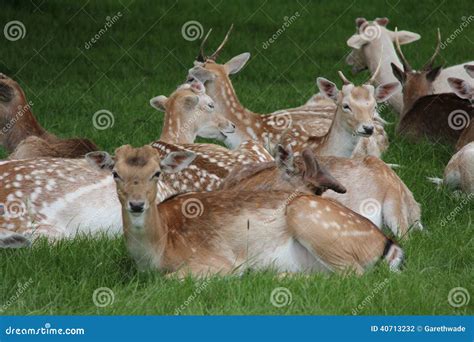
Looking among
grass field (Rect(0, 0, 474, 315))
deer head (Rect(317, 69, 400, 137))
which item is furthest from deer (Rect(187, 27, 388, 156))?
deer head (Rect(317, 69, 400, 137))

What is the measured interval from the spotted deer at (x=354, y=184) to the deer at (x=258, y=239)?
0.67 meters

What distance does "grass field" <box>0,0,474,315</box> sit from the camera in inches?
227

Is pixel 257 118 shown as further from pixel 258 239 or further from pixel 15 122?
pixel 258 239

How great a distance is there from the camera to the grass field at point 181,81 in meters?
5.77

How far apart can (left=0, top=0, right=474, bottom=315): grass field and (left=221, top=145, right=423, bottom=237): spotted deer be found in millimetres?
209

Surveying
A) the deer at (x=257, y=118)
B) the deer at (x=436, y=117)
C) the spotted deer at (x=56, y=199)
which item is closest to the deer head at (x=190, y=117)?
the deer at (x=257, y=118)

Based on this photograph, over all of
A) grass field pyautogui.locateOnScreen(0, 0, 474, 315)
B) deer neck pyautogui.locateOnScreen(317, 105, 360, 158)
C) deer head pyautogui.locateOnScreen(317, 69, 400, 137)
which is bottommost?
grass field pyautogui.locateOnScreen(0, 0, 474, 315)

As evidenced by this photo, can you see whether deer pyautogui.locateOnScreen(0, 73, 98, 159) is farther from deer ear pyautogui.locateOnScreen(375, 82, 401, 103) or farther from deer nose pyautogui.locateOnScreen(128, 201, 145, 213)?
deer nose pyautogui.locateOnScreen(128, 201, 145, 213)

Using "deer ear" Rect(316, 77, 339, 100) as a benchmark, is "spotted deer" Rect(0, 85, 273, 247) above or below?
below

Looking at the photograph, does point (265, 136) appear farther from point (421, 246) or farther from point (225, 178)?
point (421, 246)

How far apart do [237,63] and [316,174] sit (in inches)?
158

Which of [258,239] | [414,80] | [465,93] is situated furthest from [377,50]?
[258,239]

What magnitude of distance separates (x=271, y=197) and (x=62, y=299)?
54.7 inches

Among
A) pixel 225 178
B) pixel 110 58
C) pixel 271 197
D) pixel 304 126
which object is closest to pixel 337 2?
pixel 110 58
